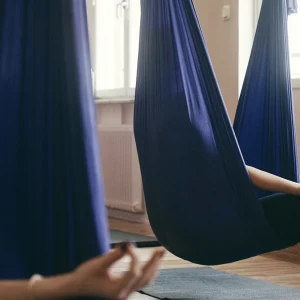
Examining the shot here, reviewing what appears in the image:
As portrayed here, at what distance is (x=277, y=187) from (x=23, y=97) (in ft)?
2.75

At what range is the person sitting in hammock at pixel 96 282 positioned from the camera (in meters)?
0.63

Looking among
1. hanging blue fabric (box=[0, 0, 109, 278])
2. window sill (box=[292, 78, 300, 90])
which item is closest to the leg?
hanging blue fabric (box=[0, 0, 109, 278])

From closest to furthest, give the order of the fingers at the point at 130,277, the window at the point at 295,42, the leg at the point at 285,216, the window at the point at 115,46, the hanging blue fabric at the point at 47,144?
the fingers at the point at 130,277 → the hanging blue fabric at the point at 47,144 → the leg at the point at 285,216 → the window at the point at 295,42 → the window at the point at 115,46

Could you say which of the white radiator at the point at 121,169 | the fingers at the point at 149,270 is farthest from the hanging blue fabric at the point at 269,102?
the white radiator at the point at 121,169

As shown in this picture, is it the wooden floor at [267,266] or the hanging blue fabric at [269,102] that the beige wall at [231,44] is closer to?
the wooden floor at [267,266]

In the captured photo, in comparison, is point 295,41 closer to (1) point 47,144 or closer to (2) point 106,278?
(1) point 47,144

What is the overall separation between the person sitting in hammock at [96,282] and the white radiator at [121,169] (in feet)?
9.92

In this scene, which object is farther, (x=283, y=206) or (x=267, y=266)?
(x=267, y=266)

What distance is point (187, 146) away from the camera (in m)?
1.63

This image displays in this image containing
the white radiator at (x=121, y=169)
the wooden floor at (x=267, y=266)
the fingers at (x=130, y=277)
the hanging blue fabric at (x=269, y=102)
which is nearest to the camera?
the fingers at (x=130, y=277)

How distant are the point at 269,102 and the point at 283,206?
0.48m

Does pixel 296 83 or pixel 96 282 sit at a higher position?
pixel 296 83

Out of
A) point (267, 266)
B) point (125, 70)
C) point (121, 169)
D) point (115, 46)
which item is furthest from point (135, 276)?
point (115, 46)

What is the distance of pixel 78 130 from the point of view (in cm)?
92
